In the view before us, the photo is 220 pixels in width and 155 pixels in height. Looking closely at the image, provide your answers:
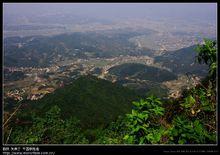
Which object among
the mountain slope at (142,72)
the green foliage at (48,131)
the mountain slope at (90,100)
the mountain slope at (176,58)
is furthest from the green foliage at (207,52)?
the mountain slope at (176,58)

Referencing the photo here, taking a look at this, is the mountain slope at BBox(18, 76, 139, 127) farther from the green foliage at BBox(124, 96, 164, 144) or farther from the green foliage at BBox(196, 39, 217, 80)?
the green foliage at BBox(124, 96, 164, 144)

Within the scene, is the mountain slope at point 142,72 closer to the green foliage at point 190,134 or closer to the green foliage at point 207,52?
the green foliage at point 207,52

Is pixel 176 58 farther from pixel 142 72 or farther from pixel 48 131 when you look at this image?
pixel 48 131

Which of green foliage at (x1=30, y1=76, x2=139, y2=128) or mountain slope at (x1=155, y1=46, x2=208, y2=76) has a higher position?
mountain slope at (x1=155, y1=46, x2=208, y2=76)

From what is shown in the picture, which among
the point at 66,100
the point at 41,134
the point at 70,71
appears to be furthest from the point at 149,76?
the point at 41,134

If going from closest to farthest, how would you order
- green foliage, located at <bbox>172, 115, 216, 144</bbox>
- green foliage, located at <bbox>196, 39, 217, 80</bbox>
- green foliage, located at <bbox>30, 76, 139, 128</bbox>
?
green foliage, located at <bbox>172, 115, 216, 144</bbox> < green foliage, located at <bbox>196, 39, 217, 80</bbox> < green foliage, located at <bbox>30, 76, 139, 128</bbox>

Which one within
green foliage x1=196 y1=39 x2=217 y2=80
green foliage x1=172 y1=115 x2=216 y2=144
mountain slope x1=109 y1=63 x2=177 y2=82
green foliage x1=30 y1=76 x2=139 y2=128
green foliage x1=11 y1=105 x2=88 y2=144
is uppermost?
green foliage x1=196 y1=39 x2=217 y2=80

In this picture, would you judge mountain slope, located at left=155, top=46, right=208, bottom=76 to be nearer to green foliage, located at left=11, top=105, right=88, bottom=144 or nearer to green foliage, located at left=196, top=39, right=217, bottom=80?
green foliage, located at left=11, top=105, right=88, bottom=144

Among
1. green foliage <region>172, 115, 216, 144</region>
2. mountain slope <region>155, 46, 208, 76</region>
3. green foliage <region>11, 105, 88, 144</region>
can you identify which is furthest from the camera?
mountain slope <region>155, 46, 208, 76</region>

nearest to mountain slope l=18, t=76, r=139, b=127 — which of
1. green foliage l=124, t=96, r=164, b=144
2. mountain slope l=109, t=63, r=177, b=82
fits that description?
mountain slope l=109, t=63, r=177, b=82

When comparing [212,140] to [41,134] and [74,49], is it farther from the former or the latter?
[74,49]

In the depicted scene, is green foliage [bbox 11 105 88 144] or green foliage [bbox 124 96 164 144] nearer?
green foliage [bbox 124 96 164 144]
